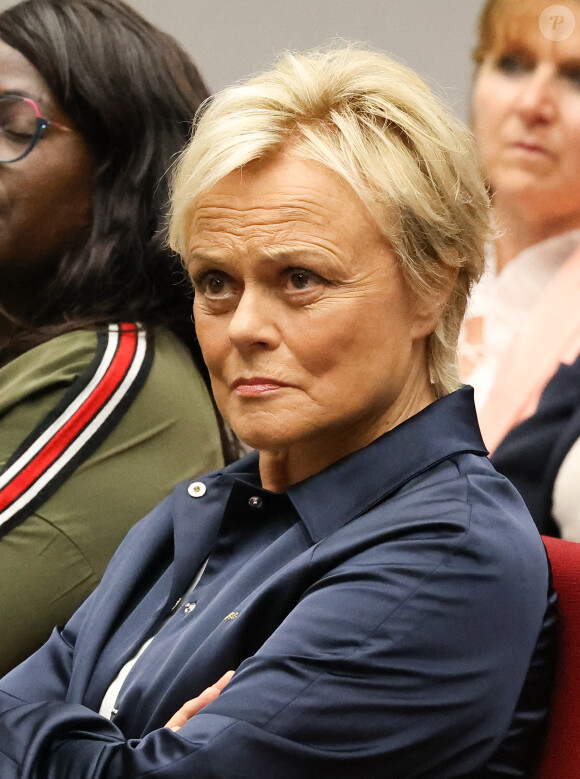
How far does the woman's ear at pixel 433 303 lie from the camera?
4.38ft

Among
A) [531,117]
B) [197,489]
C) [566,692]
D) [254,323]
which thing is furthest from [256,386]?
[531,117]

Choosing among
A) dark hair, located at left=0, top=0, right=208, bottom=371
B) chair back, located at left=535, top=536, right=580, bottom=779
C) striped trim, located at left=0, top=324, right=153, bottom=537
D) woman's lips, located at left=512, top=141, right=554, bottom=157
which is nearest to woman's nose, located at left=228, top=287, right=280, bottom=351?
chair back, located at left=535, top=536, right=580, bottom=779

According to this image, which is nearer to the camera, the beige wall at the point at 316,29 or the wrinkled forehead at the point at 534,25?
the wrinkled forehead at the point at 534,25

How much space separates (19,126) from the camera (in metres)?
2.05

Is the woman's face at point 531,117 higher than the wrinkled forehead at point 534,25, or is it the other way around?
the wrinkled forehead at point 534,25

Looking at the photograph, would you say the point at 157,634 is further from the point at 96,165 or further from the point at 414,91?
the point at 96,165

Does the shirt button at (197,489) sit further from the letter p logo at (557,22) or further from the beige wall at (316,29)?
the letter p logo at (557,22)

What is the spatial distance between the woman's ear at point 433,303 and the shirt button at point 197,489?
0.35 m

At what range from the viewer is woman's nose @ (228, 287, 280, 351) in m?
1.28

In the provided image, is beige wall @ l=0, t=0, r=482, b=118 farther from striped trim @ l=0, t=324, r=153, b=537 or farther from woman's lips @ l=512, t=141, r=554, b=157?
striped trim @ l=0, t=324, r=153, b=537

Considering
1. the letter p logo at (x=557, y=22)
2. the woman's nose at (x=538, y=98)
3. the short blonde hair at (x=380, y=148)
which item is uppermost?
the letter p logo at (x=557, y=22)

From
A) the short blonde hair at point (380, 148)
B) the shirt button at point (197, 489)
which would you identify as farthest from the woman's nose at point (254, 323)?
the shirt button at point (197, 489)

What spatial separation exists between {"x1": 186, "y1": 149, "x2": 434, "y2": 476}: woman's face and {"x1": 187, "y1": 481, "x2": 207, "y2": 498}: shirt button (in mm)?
165

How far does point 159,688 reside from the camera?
130 cm
